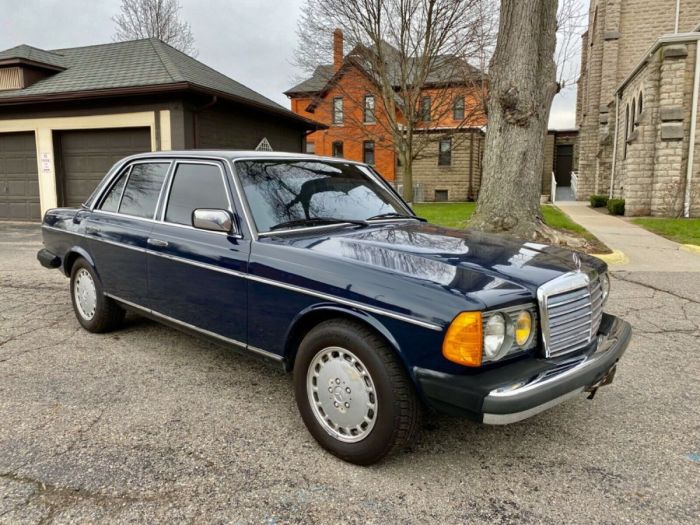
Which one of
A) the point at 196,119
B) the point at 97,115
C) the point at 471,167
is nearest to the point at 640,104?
the point at 196,119

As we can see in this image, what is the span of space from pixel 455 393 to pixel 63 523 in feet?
5.86

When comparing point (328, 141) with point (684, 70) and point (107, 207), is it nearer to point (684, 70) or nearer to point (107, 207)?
point (684, 70)

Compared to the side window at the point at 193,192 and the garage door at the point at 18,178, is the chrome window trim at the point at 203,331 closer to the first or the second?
the side window at the point at 193,192

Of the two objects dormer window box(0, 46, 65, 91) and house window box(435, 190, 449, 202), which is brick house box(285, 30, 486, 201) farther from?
dormer window box(0, 46, 65, 91)

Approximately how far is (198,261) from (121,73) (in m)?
14.1

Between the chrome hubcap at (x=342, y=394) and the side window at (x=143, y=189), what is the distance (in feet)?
7.04

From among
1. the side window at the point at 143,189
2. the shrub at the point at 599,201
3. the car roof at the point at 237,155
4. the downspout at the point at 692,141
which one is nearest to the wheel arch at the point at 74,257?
the side window at the point at 143,189

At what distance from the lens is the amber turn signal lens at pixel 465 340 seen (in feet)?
7.82

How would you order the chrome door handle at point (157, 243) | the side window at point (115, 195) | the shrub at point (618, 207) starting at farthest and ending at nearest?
the shrub at point (618, 207), the side window at point (115, 195), the chrome door handle at point (157, 243)

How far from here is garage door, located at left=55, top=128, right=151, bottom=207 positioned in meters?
14.5

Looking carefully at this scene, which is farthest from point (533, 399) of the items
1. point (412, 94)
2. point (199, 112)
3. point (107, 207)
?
point (412, 94)

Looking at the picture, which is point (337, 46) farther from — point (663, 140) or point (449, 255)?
point (449, 255)

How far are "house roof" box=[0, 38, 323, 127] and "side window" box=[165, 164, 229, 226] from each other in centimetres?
1007

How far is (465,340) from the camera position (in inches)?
94.0
